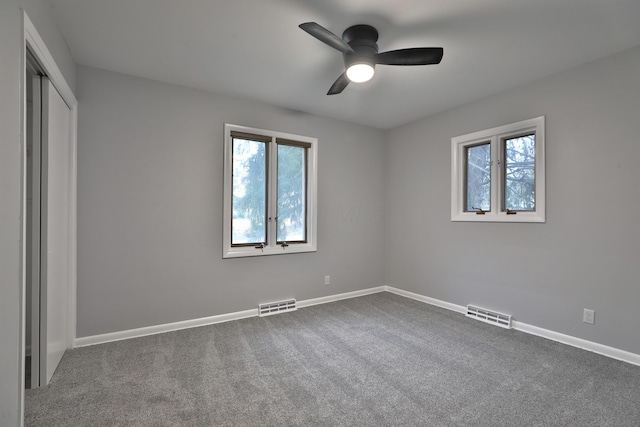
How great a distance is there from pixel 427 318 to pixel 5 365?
3514 millimetres

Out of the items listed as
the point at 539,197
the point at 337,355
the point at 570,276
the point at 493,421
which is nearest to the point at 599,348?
the point at 570,276

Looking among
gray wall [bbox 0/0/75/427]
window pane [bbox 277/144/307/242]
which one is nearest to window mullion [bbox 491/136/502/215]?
window pane [bbox 277/144/307/242]

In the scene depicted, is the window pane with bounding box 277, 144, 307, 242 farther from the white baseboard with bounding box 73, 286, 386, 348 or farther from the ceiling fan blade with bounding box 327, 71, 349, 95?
the ceiling fan blade with bounding box 327, 71, 349, 95

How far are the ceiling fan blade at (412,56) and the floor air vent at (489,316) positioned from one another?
2.77m

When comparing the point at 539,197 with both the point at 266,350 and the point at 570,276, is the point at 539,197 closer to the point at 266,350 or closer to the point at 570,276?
the point at 570,276

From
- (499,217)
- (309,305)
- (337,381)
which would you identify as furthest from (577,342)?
(309,305)

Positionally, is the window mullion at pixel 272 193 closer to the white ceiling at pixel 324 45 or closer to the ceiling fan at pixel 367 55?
the white ceiling at pixel 324 45

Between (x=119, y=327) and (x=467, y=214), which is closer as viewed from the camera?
(x=119, y=327)

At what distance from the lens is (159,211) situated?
10.0ft

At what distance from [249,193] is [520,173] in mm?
3108

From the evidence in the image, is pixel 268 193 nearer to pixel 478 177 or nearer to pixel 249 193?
pixel 249 193

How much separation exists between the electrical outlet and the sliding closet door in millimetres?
4401

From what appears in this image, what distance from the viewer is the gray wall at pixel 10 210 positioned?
1354 millimetres

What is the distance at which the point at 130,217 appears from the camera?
293 centimetres
